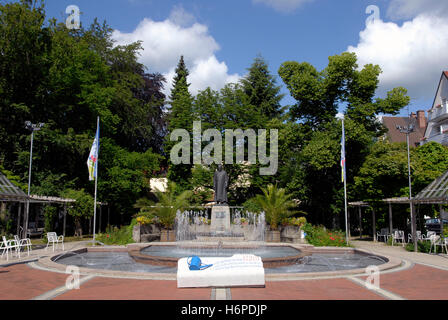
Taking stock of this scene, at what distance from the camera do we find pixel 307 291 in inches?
314

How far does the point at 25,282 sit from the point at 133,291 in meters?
3.16

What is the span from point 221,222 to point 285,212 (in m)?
3.97

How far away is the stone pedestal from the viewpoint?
74.6 feet

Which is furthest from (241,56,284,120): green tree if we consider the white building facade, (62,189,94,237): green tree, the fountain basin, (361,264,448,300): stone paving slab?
(361,264,448,300): stone paving slab

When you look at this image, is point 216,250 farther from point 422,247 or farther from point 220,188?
point 422,247

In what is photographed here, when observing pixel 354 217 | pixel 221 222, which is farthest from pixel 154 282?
pixel 354 217

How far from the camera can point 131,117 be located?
3725cm

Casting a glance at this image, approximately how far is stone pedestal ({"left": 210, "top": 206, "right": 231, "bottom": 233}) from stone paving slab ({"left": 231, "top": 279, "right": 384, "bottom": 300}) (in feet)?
45.3

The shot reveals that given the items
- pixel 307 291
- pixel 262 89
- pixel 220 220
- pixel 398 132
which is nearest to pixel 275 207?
pixel 220 220

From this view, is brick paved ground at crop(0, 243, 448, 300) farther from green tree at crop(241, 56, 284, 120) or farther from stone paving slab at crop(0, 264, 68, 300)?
green tree at crop(241, 56, 284, 120)

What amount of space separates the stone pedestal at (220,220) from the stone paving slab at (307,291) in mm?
13805

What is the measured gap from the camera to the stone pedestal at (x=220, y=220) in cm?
2273
